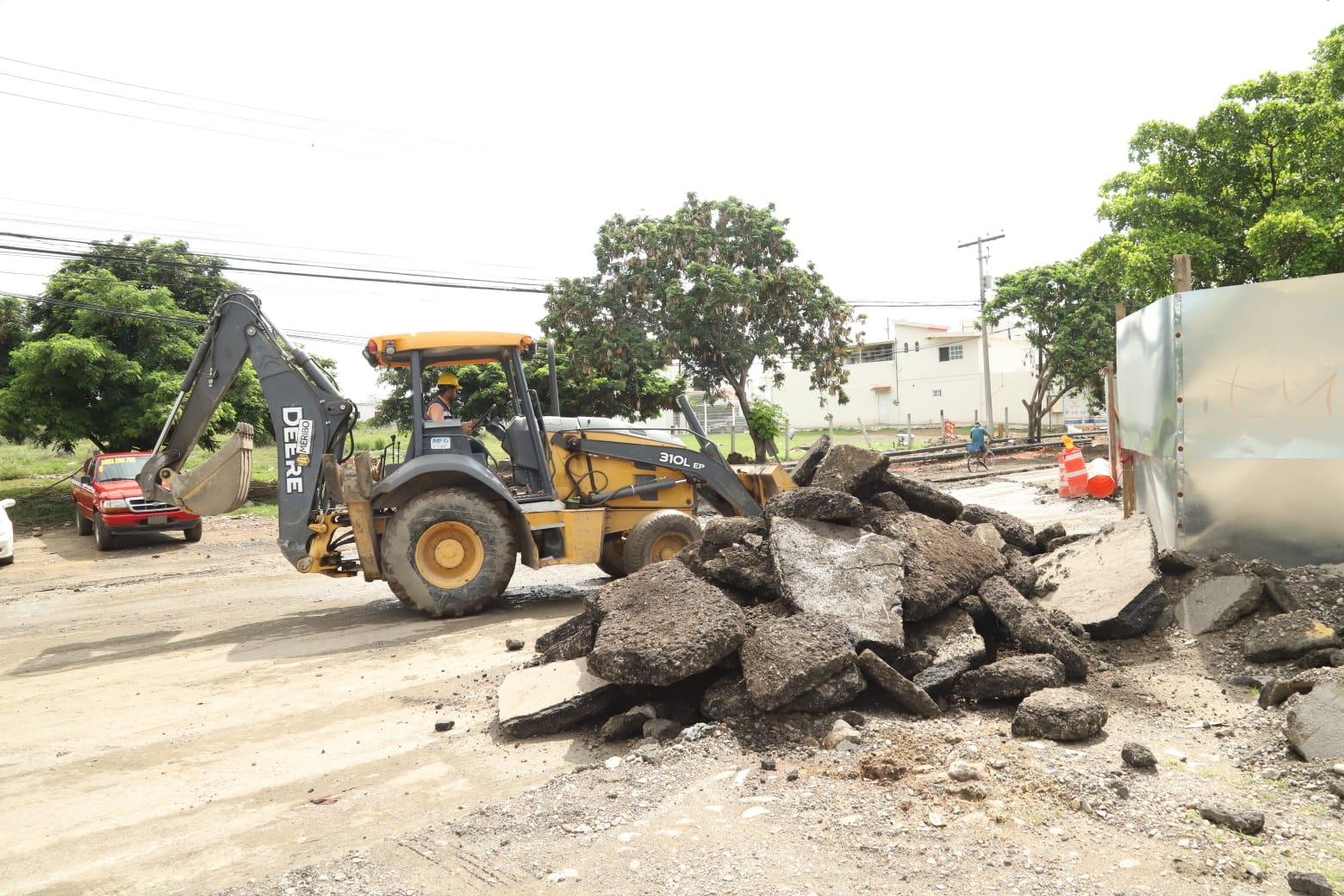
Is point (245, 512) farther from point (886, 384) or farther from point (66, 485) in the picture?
point (886, 384)

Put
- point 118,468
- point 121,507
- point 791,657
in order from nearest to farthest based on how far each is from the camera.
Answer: point 791,657, point 121,507, point 118,468

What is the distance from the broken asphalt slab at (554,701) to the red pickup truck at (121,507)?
468 inches

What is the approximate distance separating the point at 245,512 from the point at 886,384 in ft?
157

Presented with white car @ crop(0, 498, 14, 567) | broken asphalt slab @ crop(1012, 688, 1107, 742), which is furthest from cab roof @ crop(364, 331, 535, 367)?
white car @ crop(0, 498, 14, 567)

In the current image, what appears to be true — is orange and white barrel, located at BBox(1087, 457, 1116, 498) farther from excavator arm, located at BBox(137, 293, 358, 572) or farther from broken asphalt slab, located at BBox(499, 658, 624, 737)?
excavator arm, located at BBox(137, 293, 358, 572)

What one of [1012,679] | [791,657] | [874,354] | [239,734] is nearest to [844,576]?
[791,657]

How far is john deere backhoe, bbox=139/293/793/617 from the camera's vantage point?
28.4ft

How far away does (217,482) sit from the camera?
8.78m

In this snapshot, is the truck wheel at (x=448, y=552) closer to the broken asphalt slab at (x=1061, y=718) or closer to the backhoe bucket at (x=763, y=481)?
the backhoe bucket at (x=763, y=481)

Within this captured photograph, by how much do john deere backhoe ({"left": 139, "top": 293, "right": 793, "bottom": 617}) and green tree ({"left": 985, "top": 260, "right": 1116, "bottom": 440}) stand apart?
2626 centimetres

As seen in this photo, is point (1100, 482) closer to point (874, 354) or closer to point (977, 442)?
point (977, 442)

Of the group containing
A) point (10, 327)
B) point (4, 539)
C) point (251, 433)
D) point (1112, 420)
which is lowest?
point (4, 539)

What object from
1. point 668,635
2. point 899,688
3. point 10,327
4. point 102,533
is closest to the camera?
point 899,688

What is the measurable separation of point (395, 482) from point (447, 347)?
1.45m
